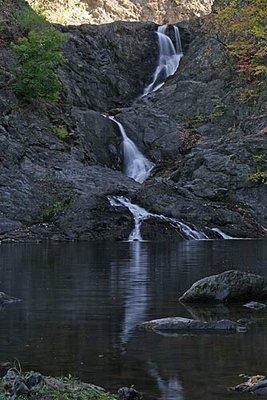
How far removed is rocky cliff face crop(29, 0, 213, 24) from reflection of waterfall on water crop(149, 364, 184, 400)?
6459cm

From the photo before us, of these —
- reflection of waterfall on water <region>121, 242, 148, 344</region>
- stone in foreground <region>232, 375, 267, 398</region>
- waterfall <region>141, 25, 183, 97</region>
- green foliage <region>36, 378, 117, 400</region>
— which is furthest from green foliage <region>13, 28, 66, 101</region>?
green foliage <region>36, 378, 117, 400</region>

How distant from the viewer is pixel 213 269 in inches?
711

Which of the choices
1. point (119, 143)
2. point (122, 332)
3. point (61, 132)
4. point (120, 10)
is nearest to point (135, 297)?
point (122, 332)

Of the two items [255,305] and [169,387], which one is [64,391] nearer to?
[169,387]

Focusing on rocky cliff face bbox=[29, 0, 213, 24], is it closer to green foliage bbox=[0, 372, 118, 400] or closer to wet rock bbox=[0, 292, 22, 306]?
wet rock bbox=[0, 292, 22, 306]

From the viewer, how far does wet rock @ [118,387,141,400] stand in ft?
20.0

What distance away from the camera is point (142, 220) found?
115 ft

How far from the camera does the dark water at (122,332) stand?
6.95 meters

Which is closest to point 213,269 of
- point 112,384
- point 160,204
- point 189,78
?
point 112,384

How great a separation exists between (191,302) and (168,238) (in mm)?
21878

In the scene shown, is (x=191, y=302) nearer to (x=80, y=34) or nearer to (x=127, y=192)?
(x=127, y=192)

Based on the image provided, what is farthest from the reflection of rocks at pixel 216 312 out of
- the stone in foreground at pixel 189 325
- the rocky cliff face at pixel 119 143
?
the rocky cliff face at pixel 119 143

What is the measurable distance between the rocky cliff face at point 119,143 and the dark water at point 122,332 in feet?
47.2

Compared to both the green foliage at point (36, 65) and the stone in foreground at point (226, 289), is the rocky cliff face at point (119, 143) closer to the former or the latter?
the green foliage at point (36, 65)
